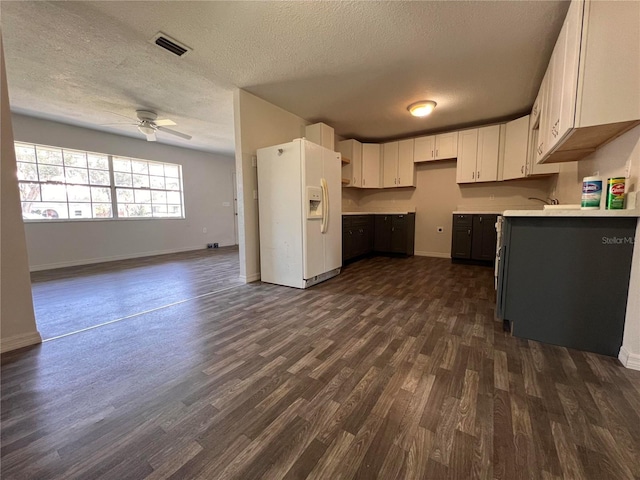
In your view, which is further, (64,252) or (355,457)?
(64,252)

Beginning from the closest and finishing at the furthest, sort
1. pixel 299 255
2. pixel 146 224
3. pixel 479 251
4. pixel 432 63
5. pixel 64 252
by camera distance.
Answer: pixel 432 63 → pixel 299 255 → pixel 479 251 → pixel 64 252 → pixel 146 224

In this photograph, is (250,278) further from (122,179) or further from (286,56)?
(122,179)

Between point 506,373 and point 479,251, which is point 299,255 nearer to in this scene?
point 506,373

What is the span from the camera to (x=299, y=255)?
3268 millimetres

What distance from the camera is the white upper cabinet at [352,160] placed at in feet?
17.1

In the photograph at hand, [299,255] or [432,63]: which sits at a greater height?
[432,63]

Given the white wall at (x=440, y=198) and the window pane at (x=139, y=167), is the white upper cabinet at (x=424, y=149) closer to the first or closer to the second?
the white wall at (x=440, y=198)

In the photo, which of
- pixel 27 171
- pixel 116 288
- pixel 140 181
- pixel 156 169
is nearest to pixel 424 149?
pixel 116 288

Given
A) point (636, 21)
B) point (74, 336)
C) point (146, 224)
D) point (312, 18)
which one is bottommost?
point (74, 336)

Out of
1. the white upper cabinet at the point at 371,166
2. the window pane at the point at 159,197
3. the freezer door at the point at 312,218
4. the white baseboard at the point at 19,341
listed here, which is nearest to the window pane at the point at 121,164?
the window pane at the point at 159,197

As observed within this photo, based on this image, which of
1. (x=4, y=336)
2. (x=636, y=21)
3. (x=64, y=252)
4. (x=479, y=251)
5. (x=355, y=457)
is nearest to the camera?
(x=355, y=457)

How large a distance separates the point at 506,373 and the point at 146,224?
6931mm

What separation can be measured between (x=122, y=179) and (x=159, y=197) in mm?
825

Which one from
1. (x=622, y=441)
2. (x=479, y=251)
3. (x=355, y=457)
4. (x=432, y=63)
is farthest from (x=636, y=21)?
(x=479, y=251)
